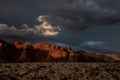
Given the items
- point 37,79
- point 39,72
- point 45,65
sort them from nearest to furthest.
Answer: point 37,79 → point 39,72 → point 45,65

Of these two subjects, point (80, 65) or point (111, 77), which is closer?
point (111, 77)

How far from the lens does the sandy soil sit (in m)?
39.3

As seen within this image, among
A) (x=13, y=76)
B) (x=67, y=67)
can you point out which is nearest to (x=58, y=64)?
(x=67, y=67)

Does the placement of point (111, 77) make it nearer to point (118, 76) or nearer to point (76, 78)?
point (118, 76)

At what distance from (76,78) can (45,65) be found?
7.43m

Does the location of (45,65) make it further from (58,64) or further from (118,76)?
(118,76)

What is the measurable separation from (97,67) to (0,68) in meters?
16.2

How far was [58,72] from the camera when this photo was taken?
135 ft

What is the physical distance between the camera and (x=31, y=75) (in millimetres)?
39719

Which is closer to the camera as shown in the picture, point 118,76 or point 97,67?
point 118,76

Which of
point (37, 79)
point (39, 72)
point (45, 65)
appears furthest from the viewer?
point (45, 65)

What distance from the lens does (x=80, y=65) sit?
44844 millimetres

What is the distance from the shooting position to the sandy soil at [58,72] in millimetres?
39344

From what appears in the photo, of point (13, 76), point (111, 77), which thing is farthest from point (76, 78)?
point (13, 76)
